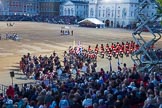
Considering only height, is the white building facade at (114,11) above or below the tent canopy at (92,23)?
above

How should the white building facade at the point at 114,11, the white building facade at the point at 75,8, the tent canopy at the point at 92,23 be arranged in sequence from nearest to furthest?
the tent canopy at the point at 92,23, the white building facade at the point at 114,11, the white building facade at the point at 75,8

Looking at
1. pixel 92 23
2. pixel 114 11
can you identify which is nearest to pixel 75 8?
pixel 114 11

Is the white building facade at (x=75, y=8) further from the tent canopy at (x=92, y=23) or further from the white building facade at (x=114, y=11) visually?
the tent canopy at (x=92, y=23)

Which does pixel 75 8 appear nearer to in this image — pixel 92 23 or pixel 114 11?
pixel 114 11

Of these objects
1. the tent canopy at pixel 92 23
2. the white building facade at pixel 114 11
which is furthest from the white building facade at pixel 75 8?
the tent canopy at pixel 92 23

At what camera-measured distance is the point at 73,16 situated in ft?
438

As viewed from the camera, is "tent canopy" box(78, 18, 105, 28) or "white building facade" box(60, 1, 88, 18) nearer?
"tent canopy" box(78, 18, 105, 28)

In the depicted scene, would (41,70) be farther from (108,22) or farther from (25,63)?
(108,22)

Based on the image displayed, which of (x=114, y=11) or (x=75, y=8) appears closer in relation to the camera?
(x=114, y=11)

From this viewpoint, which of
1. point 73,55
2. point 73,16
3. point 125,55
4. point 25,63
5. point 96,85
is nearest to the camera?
point 96,85

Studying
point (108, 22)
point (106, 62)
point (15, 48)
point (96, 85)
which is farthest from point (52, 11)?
point (96, 85)

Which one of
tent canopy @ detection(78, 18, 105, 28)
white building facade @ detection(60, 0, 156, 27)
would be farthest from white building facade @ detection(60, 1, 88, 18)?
tent canopy @ detection(78, 18, 105, 28)

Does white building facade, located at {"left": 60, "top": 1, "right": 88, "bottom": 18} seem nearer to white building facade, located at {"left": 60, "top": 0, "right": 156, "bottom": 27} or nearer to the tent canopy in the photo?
white building facade, located at {"left": 60, "top": 0, "right": 156, "bottom": 27}

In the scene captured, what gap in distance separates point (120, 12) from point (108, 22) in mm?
4695
